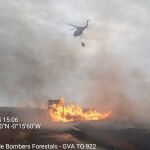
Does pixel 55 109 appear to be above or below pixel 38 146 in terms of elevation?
above

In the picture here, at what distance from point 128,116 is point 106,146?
231 feet

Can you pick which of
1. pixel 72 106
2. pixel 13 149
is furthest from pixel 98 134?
pixel 72 106

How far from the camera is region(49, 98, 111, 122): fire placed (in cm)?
10932

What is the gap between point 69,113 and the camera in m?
114

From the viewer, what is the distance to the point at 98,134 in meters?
73.2

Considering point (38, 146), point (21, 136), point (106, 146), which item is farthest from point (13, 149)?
point (106, 146)

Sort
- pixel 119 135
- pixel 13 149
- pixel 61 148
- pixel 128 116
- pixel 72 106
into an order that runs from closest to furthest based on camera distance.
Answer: pixel 13 149 < pixel 61 148 < pixel 119 135 < pixel 72 106 < pixel 128 116

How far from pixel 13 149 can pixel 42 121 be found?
57942 mm

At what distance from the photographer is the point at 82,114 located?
118m

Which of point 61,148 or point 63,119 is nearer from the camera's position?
point 61,148

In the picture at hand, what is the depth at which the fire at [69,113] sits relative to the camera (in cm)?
10932

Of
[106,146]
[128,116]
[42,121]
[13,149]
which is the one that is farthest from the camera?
[128,116]

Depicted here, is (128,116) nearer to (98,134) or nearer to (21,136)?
(98,134)

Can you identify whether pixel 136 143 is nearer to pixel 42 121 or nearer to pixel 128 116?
pixel 42 121
